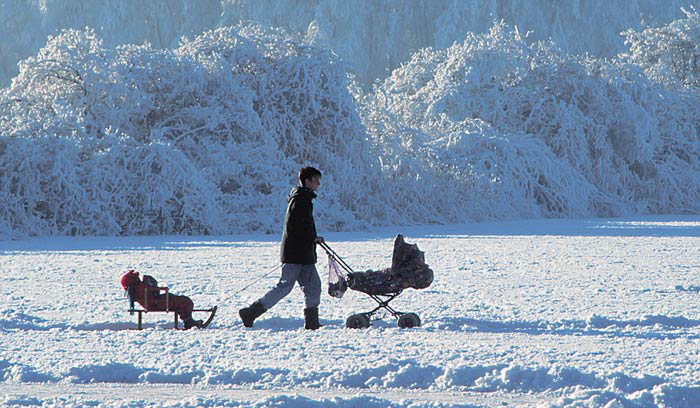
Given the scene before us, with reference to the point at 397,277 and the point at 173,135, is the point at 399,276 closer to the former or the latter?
the point at 397,277

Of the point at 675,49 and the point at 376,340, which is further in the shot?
the point at 675,49

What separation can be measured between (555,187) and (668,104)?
688 cm

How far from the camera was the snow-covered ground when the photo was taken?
17.6 feet

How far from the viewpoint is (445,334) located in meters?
7.36

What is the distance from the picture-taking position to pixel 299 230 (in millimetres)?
7734

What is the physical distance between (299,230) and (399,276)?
2.77ft

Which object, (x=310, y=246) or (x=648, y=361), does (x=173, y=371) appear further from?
(x=648, y=361)

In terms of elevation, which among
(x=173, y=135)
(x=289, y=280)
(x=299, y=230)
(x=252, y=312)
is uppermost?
(x=173, y=135)

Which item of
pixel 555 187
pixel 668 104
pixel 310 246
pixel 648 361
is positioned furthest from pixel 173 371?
pixel 668 104

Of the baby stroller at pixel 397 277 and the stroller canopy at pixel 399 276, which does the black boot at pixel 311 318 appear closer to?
the baby stroller at pixel 397 277

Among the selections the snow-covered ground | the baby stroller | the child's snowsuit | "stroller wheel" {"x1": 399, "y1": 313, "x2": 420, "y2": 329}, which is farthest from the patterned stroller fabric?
the child's snowsuit

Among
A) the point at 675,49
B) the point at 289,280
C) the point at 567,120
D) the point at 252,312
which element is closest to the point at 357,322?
the point at 289,280

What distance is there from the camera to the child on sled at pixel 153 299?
25.8 feet

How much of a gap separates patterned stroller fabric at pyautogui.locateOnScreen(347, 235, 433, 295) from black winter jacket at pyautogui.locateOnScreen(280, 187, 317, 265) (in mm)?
420
